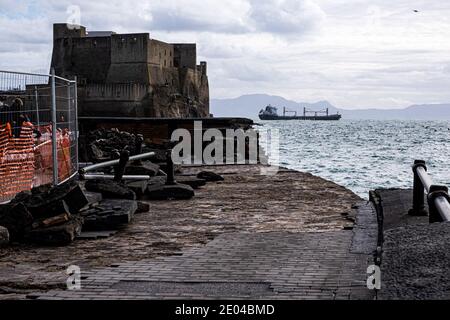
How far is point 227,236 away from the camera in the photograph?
8.50 m

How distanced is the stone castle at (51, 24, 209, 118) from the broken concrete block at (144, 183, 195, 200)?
5719 cm

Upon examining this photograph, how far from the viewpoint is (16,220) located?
8.38 m

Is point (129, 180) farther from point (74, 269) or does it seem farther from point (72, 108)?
point (74, 269)

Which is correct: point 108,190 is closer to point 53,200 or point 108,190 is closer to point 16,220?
point 53,200

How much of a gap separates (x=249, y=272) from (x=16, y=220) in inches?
132

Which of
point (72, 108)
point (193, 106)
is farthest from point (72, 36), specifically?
point (72, 108)

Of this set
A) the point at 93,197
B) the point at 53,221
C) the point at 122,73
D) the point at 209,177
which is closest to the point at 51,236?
the point at 53,221

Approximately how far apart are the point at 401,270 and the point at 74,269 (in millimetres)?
3587

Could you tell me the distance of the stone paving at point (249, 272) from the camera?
18.5 ft

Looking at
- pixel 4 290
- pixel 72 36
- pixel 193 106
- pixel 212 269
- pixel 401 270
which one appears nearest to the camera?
pixel 401 270

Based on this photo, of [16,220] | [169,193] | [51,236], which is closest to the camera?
[51,236]

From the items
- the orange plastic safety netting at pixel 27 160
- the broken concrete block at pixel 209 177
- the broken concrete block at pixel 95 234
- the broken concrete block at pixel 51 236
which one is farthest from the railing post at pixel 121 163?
the broken concrete block at pixel 51 236

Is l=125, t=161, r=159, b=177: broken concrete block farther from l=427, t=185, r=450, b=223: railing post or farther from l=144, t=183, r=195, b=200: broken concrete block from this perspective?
l=427, t=185, r=450, b=223: railing post

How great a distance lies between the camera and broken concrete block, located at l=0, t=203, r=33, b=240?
Answer: 8.35 m
